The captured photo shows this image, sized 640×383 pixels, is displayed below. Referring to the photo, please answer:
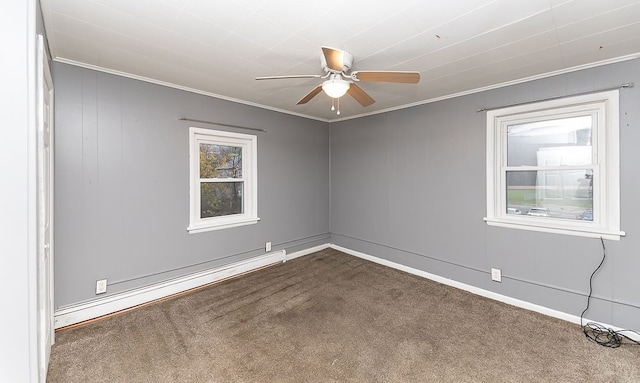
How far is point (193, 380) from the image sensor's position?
1774mm

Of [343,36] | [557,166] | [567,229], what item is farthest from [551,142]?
[343,36]

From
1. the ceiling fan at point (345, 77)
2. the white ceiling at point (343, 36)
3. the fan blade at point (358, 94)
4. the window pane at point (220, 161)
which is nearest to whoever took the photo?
the white ceiling at point (343, 36)

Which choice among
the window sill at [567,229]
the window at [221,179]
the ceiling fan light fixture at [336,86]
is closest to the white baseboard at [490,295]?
the window sill at [567,229]

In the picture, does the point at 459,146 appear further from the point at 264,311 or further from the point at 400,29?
the point at 264,311

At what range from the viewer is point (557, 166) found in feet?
8.74

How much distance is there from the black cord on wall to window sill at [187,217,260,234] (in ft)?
12.0

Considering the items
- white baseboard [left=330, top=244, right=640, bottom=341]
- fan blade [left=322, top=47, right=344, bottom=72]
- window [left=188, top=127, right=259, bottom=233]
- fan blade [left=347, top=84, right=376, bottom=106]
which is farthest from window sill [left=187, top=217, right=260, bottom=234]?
fan blade [left=322, top=47, right=344, bottom=72]

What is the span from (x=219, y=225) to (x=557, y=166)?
3.82 metres

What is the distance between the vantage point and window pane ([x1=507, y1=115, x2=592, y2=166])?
2.53 m

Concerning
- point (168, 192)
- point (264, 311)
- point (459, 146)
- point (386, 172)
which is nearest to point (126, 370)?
point (264, 311)

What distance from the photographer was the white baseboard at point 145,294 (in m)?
2.40

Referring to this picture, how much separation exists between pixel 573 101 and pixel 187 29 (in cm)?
338

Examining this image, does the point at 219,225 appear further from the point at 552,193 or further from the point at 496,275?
the point at 552,193

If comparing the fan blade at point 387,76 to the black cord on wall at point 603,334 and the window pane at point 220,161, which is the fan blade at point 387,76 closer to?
the window pane at point 220,161
